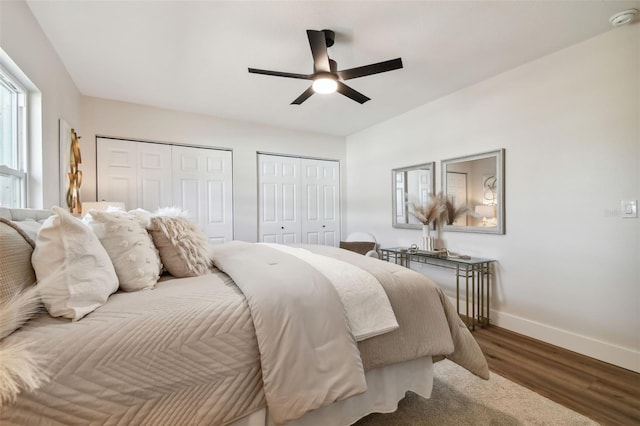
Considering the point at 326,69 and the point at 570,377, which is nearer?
the point at 570,377

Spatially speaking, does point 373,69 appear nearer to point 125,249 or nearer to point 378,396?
point 125,249

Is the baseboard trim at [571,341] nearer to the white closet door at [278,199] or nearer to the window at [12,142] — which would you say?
the white closet door at [278,199]

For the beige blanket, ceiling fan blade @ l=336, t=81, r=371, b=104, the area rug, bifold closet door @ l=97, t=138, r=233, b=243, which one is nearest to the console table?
the area rug

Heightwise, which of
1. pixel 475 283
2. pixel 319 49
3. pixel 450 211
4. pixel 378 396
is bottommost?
pixel 378 396

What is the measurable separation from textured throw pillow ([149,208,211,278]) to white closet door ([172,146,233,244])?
228 centimetres

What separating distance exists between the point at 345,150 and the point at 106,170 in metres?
3.55

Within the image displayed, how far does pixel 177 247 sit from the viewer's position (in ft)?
5.11

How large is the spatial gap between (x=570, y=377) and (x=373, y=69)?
257cm

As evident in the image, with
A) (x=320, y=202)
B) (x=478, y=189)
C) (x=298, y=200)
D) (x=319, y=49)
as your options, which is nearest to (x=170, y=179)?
(x=298, y=200)

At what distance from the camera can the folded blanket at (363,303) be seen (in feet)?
4.13

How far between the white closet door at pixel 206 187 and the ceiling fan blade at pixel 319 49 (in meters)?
2.43

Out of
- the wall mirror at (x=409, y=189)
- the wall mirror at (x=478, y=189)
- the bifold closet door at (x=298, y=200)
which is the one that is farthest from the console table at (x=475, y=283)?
the bifold closet door at (x=298, y=200)

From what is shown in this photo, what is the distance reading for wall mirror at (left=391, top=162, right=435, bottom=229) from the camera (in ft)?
11.5

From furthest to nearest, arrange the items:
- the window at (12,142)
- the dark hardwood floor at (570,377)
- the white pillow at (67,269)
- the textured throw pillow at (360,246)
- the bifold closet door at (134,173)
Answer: the textured throw pillow at (360,246) < the bifold closet door at (134,173) < the window at (12,142) < the dark hardwood floor at (570,377) < the white pillow at (67,269)
